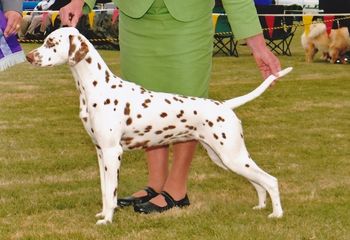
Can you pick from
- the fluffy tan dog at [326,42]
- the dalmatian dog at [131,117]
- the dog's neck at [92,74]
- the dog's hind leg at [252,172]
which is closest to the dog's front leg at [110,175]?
the dalmatian dog at [131,117]

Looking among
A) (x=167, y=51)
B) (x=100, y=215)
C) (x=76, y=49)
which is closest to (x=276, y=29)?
(x=167, y=51)

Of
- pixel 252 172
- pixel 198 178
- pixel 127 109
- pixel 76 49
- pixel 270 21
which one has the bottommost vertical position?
pixel 270 21

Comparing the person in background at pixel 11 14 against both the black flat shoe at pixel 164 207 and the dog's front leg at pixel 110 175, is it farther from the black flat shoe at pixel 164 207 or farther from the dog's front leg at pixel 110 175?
the black flat shoe at pixel 164 207

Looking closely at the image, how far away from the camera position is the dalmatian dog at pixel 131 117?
3.89 m

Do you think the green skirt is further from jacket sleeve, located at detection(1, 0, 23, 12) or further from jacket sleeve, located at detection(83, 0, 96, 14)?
jacket sleeve, located at detection(1, 0, 23, 12)

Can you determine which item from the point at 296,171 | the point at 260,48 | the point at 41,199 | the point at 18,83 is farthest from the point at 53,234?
the point at 18,83

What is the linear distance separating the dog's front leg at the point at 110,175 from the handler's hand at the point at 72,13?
32.1 inches

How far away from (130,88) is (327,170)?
2368 mm

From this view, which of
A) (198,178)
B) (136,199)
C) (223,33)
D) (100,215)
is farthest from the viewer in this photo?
(223,33)

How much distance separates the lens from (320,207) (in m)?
4.51

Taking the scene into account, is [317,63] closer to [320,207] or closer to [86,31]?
[86,31]

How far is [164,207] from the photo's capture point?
451cm

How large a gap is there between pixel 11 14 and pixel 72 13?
0.37 meters

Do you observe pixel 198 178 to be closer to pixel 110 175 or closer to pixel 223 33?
pixel 110 175
